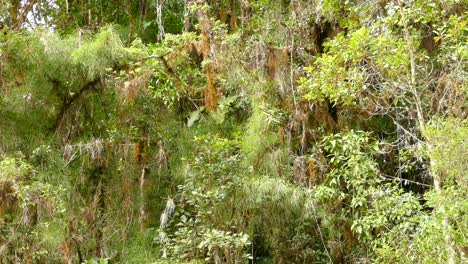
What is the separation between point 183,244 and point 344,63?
6.03ft

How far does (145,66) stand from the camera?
477cm

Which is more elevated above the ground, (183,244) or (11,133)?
(11,133)

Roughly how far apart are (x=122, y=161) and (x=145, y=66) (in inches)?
34.6

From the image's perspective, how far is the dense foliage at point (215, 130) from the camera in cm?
413

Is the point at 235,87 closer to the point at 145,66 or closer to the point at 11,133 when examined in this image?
the point at 145,66

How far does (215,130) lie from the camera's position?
5.30 metres

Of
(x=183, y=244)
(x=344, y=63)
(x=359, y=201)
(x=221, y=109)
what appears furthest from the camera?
(x=221, y=109)

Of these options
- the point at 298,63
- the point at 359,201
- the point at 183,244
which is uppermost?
the point at 298,63

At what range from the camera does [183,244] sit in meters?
4.48

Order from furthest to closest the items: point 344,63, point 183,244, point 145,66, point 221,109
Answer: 1. point 221,109
2. point 145,66
3. point 183,244
4. point 344,63

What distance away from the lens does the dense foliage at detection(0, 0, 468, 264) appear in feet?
13.6

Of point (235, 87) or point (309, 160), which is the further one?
point (235, 87)

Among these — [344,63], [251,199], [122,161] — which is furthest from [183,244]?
[344,63]

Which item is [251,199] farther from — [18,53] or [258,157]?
[18,53]
